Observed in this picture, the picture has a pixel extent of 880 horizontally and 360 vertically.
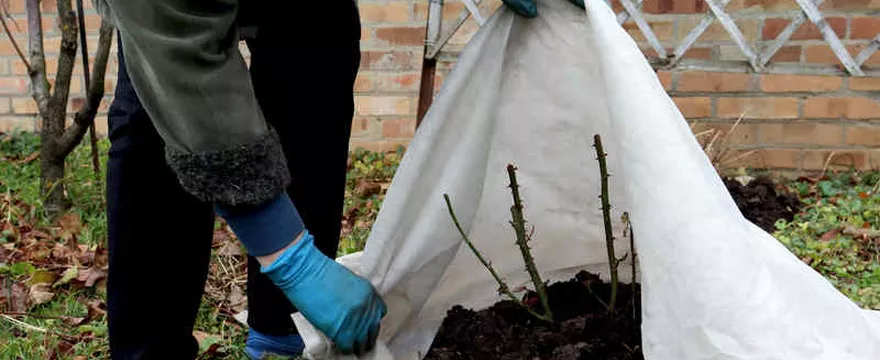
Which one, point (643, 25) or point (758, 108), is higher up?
point (643, 25)

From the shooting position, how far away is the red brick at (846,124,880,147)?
117 inches

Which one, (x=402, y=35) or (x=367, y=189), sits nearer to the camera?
(x=367, y=189)

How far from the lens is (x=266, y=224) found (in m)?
1.22

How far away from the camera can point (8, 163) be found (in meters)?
3.33

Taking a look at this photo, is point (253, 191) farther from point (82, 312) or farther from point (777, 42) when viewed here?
point (777, 42)

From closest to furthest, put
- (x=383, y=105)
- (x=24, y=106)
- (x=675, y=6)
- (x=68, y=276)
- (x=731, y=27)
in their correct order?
(x=68, y=276) < (x=731, y=27) < (x=675, y=6) < (x=383, y=105) < (x=24, y=106)

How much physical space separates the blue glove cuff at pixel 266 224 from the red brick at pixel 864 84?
2262mm

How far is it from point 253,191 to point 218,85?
5.7 inches

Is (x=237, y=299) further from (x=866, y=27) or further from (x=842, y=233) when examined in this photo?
(x=866, y=27)

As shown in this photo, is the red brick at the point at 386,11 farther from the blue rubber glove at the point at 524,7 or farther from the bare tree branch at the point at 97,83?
the blue rubber glove at the point at 524,7

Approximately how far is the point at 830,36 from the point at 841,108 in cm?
37

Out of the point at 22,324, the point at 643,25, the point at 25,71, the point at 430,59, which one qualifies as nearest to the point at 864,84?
the point at 643,25

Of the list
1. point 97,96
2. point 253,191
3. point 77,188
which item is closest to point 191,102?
point 253,191

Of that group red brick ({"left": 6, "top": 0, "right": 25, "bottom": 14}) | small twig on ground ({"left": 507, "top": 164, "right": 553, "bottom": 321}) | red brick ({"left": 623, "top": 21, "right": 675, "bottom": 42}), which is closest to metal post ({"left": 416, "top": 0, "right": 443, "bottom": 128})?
red brick ({"left": 623, "top": 21, "right": 675, "bottom": 42})
